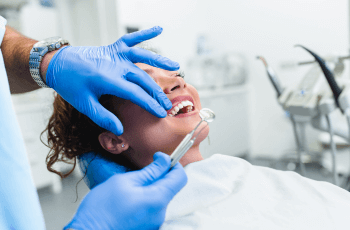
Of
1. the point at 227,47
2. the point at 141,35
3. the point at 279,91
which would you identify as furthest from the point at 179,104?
the point at 227,47

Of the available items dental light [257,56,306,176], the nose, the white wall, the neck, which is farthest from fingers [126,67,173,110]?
the white wall

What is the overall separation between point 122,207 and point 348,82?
4.12ft

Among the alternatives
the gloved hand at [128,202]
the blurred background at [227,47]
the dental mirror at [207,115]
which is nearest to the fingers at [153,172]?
the gloved hand at [128,202]

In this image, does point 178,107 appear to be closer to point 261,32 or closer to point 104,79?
point 104,79

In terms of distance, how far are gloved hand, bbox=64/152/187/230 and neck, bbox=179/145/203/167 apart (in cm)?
32

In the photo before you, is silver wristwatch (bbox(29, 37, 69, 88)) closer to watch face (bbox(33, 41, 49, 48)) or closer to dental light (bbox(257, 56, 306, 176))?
watch face (bbox(33, 41, 49, 48))

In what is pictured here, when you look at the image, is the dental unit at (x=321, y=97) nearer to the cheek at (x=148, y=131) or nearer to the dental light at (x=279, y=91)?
the dental light at (x=279, y=91)

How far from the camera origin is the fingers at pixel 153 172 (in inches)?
22.7

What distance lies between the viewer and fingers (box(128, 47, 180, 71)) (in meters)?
0.78

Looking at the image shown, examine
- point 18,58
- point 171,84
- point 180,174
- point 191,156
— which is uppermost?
point 18,58

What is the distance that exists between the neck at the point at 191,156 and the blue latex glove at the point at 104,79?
0.66 feet

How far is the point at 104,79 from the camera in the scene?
74cm

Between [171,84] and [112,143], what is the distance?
11.3 inches

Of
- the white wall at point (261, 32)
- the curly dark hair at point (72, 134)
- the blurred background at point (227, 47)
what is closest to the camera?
the curly dark hair at point (72, 134)
